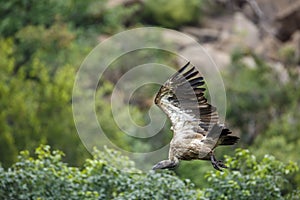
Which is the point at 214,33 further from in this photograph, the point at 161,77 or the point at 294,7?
the point at 161,77

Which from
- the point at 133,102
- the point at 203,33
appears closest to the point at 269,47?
the point at 203,33

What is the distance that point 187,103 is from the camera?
9336 mm

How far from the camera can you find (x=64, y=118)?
84.0ft

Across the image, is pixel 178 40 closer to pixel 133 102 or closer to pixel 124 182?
pixel 133 102

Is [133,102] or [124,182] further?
[133,102]

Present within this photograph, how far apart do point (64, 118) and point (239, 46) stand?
33.7 feet

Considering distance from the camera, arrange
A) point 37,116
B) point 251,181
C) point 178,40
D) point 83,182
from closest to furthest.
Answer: point 251,181
point 83,182
point 37,116
point 178,40

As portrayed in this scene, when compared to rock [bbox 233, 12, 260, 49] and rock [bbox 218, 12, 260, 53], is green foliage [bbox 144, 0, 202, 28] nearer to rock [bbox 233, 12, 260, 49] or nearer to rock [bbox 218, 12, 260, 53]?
rock [bbox 218, 12, 260, 53]

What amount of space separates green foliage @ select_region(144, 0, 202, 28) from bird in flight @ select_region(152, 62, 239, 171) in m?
29.1

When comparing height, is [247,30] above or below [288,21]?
below

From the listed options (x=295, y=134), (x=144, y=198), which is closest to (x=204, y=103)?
(x=144, y=198)

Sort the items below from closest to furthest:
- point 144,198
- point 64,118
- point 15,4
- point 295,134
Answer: point 144,198
point 64,118
point 295,134
point 15,4

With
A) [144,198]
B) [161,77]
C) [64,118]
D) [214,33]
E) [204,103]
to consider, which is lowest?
[204,103]

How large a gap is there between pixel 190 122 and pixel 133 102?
72.7ft
